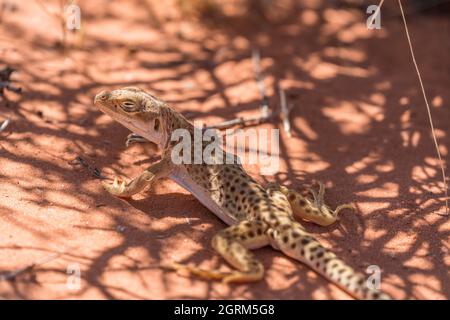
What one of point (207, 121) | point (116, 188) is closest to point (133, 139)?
point (207, 121)

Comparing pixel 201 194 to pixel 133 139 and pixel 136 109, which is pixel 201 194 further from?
pixel 133 139

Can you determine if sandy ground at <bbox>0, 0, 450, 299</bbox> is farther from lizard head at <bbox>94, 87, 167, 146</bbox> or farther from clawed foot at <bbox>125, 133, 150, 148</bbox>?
lizard head at <bbox>94, 87, 167, 146</bbox>

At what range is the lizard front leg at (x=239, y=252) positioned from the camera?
4367mm

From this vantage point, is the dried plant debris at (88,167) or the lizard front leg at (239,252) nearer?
the lizard front leg at (239,252)

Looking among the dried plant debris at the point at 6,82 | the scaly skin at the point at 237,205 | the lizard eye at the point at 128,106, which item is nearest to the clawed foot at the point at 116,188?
the scaly skin at the point at 237,205

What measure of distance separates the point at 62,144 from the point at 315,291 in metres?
2.71

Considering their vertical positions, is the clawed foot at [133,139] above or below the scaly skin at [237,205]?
above

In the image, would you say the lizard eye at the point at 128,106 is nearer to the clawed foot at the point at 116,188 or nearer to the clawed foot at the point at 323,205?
the clawed foot at the point at 116,188

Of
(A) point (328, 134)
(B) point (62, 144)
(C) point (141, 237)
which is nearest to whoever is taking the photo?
(C) point (141, 237)

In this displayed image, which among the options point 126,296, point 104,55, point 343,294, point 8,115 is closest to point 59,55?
point 104,55

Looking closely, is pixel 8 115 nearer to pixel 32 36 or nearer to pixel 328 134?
pixel 32 36

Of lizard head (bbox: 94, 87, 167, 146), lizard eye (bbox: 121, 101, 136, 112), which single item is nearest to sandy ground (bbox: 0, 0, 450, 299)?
lizard head (bbox: 94, 87, 167, 146)

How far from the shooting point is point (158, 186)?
5.66 meters

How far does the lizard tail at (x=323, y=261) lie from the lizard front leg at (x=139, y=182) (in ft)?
3.84
